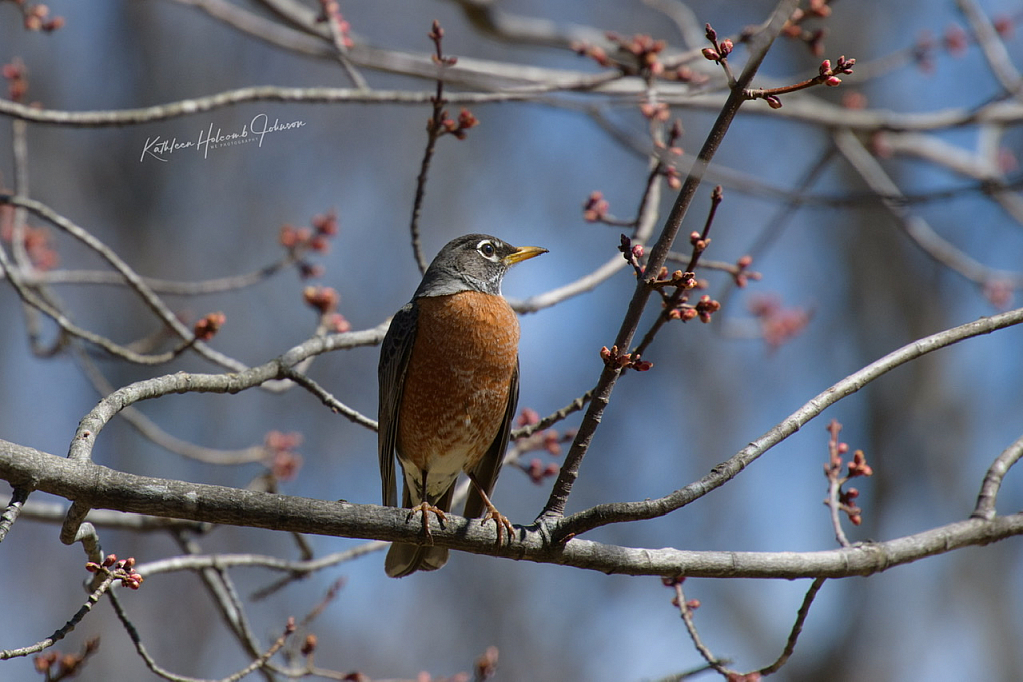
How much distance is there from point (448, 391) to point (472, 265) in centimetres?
92

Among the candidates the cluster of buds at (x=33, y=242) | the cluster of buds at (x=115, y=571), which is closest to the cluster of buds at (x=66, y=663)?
the cluster of buds at (x=115, y=571)

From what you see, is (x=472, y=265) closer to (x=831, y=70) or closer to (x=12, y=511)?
(x=831, y=70)

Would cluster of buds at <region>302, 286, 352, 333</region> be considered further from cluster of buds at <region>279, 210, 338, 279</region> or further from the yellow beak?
the yellow beak

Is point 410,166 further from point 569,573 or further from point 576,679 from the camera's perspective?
point 576,679

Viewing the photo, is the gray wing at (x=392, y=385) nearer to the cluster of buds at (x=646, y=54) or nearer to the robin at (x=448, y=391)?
the robin at (x=448, y=391)

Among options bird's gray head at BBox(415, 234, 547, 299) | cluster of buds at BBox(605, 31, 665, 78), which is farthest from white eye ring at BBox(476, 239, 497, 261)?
cluster of buds at BBox(605, 31, 665, 78)

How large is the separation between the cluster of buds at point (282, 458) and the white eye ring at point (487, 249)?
1693mm

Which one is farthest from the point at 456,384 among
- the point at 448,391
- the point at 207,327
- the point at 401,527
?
the point at 401,527

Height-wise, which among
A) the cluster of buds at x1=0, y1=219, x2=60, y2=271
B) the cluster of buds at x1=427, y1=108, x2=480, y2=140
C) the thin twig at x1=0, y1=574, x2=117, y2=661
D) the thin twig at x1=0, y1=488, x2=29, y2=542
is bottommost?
the thin twig at x1=0, y1=574, x2=117, y2=661

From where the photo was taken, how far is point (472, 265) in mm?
4988

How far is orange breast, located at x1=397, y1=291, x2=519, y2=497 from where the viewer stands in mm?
4406

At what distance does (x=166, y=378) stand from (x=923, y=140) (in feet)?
21.4

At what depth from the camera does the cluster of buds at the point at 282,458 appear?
5.15m

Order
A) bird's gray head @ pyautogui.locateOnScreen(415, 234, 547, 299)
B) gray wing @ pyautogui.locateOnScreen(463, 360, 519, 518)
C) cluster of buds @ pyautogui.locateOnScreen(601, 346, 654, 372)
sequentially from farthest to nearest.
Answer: bird's gray head @ pyautogui.locateOnScreen(415, 234, 547, 299) → gray wing @ pyautogui.locateOnScreen(463, 360, 519, 518) → cluster of buds @ pyautogui.locateOnScreen(601, 346, 654, 372)
